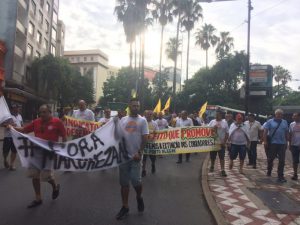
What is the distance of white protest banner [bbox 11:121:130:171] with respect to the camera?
6848 millimetres

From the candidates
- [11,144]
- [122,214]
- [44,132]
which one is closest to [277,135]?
[122,214]

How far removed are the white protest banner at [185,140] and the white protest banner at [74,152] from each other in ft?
13.9

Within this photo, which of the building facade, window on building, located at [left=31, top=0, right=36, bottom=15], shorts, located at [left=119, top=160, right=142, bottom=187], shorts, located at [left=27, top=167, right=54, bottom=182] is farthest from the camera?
the building facade

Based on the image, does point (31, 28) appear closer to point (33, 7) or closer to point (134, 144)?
point (33, 7)

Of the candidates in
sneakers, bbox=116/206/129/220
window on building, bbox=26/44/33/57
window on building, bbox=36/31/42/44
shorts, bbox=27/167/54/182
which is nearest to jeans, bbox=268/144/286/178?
sneakers, bbox=116/206/129/220

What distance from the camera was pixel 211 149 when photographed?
11375mm

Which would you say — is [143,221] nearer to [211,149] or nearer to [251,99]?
[211,149]

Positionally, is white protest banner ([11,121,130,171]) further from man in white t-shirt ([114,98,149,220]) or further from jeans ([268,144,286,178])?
jeans ([268,144,286,178])

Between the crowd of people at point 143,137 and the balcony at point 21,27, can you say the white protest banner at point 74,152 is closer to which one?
the crowd of people at point 143,137

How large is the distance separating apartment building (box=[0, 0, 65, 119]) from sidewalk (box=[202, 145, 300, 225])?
2742cm

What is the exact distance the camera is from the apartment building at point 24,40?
121 ft

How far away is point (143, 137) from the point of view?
21.5 ft

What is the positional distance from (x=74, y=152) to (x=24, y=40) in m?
36.8

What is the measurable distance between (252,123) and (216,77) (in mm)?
41413
